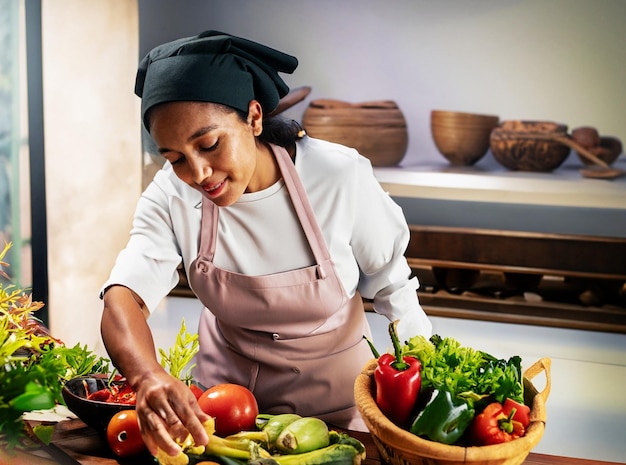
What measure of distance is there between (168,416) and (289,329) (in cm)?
57

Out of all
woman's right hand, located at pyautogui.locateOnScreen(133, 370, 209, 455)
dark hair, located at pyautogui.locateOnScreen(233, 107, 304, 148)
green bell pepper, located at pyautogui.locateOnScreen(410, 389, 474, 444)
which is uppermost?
dark hair, located at pyautogui.locateOnScreen(233, 107, 304, 148)

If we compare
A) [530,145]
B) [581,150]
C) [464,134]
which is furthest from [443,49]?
[581,150]

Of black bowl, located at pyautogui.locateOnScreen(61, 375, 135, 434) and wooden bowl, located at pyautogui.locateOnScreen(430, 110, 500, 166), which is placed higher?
wooden bowl, located at pyautogui.locateOnScreen(430, 110, 500, 166)

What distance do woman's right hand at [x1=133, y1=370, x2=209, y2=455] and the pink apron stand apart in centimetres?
46

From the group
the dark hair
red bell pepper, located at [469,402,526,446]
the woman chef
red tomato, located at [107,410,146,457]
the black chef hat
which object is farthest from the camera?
the dark hair

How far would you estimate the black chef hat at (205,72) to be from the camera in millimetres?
1408

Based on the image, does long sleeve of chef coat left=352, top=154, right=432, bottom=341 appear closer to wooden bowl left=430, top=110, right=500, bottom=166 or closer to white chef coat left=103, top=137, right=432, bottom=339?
white chef coat left=103, top=137, right=432, bottom=339

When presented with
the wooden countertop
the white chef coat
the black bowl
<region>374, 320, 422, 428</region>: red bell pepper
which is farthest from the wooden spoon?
the black bowl

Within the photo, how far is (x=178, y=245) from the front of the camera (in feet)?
5.66

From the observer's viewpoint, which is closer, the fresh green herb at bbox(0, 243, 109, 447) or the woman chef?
the fresh green herb at bbox(0, 243, 109, 447)

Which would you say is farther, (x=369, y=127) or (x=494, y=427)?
(x=369, y=127)

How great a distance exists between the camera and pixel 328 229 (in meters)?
1.73

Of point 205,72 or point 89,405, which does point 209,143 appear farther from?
point 89,405

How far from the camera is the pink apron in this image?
170cm
